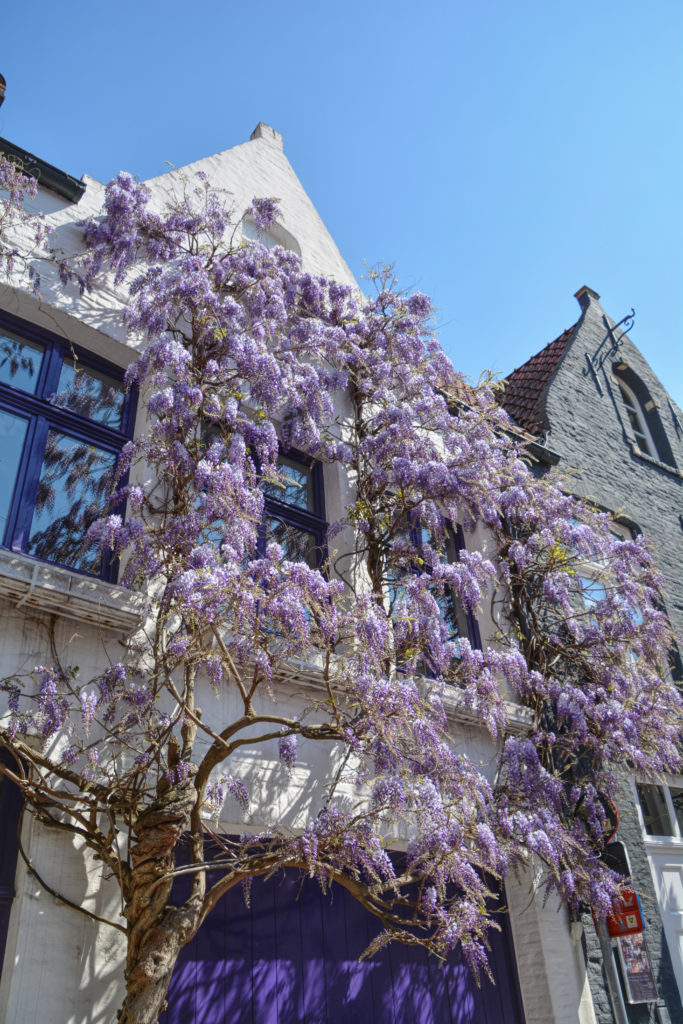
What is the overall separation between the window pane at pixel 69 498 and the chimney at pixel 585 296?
994 centimetres

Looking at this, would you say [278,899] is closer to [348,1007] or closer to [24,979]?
[348,1007]

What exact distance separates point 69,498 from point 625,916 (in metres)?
5.96

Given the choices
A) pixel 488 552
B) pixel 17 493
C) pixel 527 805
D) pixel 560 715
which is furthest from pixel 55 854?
pixel 488 552

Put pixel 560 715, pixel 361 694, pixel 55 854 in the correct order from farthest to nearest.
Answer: pixel 560 715 → pixel 361 694 → pixel 55 854

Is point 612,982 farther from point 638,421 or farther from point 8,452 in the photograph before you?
point 638,421

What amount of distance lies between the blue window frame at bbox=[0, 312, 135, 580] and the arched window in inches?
351

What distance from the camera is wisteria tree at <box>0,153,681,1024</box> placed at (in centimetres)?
498

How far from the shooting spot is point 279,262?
8578 millimetres

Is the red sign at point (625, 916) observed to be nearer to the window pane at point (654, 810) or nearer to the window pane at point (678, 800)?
the window pane at point (654, 810)

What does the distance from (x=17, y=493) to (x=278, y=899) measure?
11.1 feet

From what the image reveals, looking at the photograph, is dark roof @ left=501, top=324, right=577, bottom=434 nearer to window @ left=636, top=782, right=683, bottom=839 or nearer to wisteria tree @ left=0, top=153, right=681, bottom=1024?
wisteria tree @ left=0, top=153, right=681, bottom=1024

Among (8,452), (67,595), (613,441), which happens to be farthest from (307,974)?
(613,441)

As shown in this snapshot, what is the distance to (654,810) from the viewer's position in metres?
9.28

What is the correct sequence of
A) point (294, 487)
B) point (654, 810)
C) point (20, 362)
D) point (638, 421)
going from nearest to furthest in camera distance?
1. point (20, 362)
2. point (294, 487)
3. point (654, 810)
4. point (638, 421)
